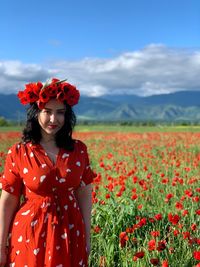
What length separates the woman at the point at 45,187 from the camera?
8.70 ft

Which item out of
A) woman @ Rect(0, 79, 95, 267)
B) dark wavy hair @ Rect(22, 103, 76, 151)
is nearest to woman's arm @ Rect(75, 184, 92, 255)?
woman @ Rect(0, 79, 95, 267)

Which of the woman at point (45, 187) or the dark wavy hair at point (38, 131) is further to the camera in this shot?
the dark wavy hair at point (38, 131)

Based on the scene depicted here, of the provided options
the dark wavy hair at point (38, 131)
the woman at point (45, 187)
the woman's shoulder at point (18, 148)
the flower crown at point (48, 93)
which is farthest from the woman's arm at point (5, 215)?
the flower crown at point (48, 93)

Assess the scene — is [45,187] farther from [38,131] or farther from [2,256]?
[2,256]

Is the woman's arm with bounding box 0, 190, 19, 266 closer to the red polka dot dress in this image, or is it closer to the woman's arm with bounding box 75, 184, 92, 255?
the red polka dot dress

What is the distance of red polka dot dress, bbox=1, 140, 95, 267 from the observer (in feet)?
8.68

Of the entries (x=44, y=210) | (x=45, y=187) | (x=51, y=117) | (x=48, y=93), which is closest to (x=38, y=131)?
(x=51, y=117)

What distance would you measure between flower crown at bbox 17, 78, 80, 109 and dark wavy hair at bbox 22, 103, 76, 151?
6cm

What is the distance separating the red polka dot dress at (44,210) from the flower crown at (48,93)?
0.29 m

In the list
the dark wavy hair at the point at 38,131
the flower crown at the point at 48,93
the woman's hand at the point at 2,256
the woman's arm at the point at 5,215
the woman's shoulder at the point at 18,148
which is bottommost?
the woman's hand at the point at 2,256

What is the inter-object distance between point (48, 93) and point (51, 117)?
153 mm

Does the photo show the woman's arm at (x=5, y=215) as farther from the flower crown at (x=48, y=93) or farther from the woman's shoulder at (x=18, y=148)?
the flower crown at (x=48, y=93)

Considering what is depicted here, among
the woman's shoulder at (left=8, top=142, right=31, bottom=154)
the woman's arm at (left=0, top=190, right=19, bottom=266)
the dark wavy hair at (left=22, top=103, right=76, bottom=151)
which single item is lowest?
the woman's arm at (left=0, top=190, right=19, bottom=266)

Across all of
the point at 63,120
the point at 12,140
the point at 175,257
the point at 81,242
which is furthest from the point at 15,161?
the point at 12,140
